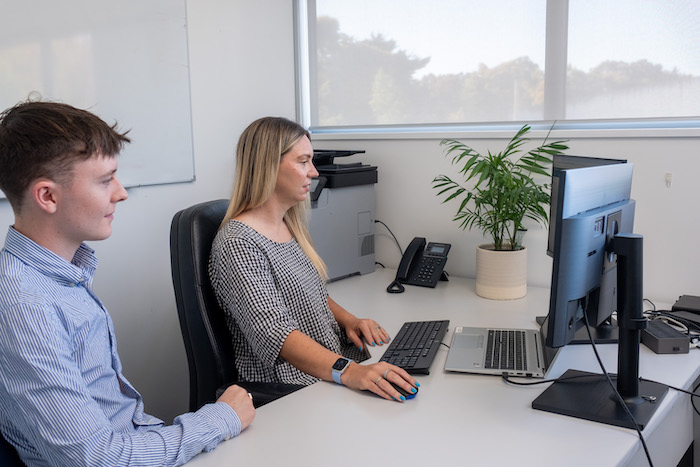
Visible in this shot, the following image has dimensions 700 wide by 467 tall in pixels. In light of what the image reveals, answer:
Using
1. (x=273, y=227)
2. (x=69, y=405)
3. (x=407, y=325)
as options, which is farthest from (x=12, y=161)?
(x=407, y=325)

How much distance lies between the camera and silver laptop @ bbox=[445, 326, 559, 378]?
4.64ft

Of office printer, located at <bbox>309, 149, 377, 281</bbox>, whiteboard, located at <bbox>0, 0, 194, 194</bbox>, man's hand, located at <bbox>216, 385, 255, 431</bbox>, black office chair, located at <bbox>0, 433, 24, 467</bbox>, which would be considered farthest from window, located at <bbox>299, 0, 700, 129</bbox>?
black office chair, located at <bbox>0, 433, 24, 467</bbox>

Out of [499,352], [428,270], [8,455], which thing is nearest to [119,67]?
[428,270]

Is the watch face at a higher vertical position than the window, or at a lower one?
lower

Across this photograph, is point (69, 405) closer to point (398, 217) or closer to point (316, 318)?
point (316, 318)

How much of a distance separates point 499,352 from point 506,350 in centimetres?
2

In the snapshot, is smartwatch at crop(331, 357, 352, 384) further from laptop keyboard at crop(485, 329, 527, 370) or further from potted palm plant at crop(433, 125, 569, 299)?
potted palm plant at crop(433, 125, 569, 299)

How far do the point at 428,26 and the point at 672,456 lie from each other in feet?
5.96

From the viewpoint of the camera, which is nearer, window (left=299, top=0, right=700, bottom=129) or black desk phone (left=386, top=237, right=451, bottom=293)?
window (left=299, top=0, right=700, bottom=129)

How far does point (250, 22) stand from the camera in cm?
264

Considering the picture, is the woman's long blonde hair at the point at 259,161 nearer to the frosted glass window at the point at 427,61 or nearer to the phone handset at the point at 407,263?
the phone handset at the point at 407,263

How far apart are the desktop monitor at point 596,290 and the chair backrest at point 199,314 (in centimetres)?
81

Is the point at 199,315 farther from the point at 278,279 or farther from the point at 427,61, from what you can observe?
the point at 427,61

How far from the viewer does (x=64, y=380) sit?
0.92 metres
